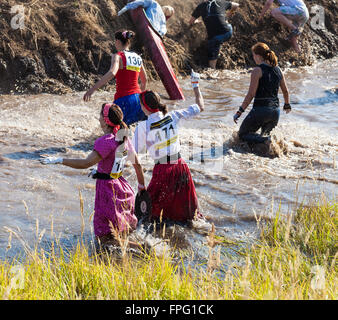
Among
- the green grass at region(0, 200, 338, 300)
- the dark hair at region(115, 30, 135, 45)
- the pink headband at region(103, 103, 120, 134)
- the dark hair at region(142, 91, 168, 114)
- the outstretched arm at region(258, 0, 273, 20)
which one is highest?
the outstretched arm at region(258, 0, 273, 20)

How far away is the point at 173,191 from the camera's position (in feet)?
17.1

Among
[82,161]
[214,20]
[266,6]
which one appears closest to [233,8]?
[214,20]

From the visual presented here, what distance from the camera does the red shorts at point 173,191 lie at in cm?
521

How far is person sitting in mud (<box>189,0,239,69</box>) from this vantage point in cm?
1170

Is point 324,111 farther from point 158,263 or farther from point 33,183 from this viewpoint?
point 158,263

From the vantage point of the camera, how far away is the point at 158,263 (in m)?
3.53

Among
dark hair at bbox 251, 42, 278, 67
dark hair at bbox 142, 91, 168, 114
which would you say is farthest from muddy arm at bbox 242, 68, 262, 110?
dark hair at bbox 142, 91, 168, 114

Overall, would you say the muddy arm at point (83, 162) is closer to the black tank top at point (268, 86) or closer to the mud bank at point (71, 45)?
the black tank top at point (268, 86)

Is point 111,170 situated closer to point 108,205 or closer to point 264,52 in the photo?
point 108,205

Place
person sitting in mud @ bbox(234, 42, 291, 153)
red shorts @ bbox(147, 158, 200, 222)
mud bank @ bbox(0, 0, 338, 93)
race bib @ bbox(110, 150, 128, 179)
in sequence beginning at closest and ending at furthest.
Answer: race bib @ bbox(110, 150, 128, 179) < red shorts @ bbox(147, 158, 200, 222) < person sitting in mud @ bbox(234, 42, 291, 153) < mud bank @ bbox(0, 0, 338, 93)

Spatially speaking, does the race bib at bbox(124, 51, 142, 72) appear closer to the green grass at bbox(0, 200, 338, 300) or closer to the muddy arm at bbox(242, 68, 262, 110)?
the muddy arm at bbox(242, 68, 262, 110)

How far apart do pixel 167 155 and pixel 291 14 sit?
9.30 m

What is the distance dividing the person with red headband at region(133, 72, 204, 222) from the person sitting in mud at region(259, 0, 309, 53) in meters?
8.82

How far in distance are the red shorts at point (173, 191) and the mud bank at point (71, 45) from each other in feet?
17.8
